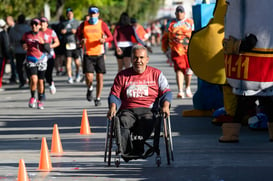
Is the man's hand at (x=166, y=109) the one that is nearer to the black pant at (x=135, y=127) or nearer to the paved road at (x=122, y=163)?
the black pant at (x=135, y=127)

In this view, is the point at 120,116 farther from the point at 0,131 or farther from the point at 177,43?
the point at 177,43

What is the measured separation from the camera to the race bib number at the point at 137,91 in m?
10.5

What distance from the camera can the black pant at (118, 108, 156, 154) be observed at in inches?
396

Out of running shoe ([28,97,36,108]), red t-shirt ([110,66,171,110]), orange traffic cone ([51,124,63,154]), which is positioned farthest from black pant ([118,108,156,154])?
running shoe ([28,97,36,108])

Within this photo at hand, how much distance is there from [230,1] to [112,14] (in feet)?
159

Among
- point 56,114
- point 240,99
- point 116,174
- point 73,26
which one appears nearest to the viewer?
point 116,174

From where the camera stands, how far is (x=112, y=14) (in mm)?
60000

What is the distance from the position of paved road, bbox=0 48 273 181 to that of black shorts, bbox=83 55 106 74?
77 cm

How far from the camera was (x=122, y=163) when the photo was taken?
10.4m

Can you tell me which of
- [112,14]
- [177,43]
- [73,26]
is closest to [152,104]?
[177,43]

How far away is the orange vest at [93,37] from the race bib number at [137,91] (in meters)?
7.44

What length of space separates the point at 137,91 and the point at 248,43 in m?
1.73

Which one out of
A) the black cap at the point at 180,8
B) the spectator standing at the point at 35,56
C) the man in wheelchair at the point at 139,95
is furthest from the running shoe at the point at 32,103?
the man in wheelchair at the point at 139,95

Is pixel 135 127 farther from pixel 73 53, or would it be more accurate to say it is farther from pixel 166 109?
pixel 73 53
